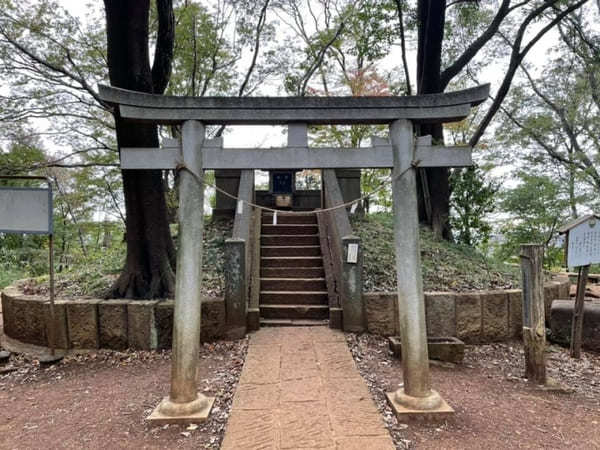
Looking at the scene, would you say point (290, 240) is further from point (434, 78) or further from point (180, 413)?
point (434, 78)

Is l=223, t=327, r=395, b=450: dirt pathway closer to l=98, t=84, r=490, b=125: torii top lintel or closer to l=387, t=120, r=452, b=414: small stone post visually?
l=387, t=120, r=452, b=414: small stone post

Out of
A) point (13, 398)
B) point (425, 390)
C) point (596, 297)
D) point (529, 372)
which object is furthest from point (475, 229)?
point (13, 398)

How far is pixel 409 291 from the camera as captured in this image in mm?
3199

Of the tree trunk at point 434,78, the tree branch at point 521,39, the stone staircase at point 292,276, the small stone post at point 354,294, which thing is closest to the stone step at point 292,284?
the stone staircase at point 292,276

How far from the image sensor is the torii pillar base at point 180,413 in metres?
2.97

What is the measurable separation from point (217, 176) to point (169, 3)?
12.3 ft

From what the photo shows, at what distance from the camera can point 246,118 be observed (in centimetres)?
329

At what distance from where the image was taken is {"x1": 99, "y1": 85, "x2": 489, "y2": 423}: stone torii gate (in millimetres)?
3170

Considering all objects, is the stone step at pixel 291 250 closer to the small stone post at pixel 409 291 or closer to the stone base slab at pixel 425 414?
the small stone post at pixel 409 291

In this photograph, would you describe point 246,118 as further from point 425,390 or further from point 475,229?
point 475,229

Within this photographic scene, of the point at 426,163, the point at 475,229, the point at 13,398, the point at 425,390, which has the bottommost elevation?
the point at 13,398

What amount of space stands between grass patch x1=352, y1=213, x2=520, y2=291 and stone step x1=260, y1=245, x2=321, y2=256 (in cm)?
93

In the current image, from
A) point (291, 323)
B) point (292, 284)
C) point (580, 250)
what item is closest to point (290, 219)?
point (292, 284)

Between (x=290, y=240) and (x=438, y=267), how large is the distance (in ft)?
9.00
